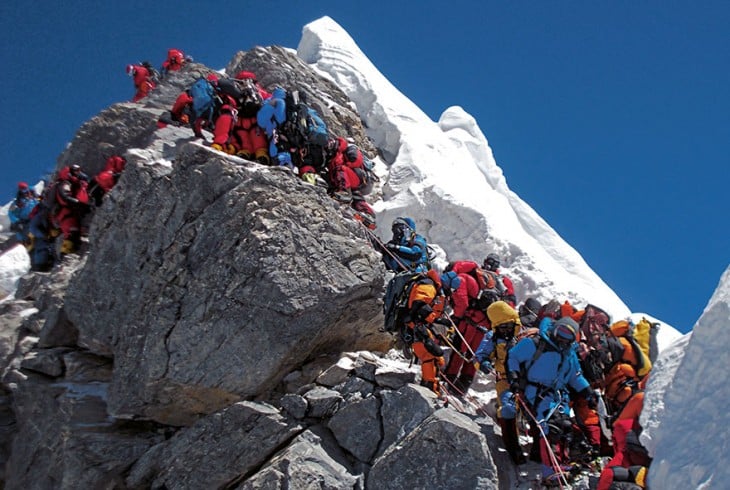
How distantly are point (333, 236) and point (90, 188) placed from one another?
7675mm

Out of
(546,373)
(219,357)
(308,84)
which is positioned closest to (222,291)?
(219,357)

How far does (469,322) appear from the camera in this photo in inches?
411

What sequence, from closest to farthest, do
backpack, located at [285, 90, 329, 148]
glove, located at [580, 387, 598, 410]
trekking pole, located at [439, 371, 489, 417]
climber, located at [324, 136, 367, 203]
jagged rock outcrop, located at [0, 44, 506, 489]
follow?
1. glove, located at [580, 387, 598, 410]
2. jagged rock outcrop, located at [0, 44, 506, 489]
3. trekking pole, located at [439, 371, 489, 417]
4. backpack, located at [285, 90, 329, 148]
5. climber, located at [324, 136, 367, 203]

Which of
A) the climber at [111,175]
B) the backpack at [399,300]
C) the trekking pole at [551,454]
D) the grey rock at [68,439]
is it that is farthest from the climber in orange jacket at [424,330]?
the climber at [111,175]

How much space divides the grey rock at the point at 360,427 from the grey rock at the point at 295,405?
45 centimetres

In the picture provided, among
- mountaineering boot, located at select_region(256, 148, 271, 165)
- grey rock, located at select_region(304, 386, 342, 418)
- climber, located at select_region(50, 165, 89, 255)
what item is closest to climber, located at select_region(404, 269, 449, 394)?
grey rock, located at select_region(304, 386, 342, 418)

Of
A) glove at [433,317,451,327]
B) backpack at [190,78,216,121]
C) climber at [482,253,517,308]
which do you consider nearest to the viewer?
glove at [433,317,451,327]

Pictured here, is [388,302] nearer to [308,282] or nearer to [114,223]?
[308,282]

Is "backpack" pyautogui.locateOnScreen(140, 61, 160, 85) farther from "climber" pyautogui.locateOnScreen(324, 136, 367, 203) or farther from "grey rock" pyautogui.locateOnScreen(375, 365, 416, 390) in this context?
"grey rock" pyautogui.locateOnScreen(375, 365, 416, 390)

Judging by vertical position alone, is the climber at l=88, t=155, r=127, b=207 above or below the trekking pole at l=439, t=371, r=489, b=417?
above

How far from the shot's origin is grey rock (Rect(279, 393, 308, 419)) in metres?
8.93

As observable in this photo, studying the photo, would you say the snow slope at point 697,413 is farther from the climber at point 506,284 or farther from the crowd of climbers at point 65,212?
the crowd of climbers at point 65,212

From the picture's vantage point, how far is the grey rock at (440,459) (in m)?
7.47

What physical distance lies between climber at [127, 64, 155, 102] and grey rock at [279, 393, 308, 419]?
1718cm
